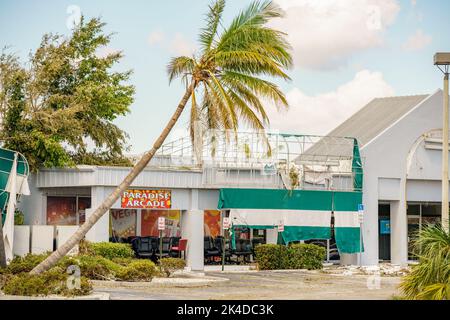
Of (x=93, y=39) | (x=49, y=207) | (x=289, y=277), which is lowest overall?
(x=289, y=277)

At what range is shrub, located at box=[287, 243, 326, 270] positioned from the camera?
1531 inches

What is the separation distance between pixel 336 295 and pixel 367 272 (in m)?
11.1

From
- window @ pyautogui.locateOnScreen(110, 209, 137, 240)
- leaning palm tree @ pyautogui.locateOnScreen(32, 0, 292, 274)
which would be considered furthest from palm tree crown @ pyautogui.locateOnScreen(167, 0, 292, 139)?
window @ pyautogui.locateOnScreen(110, 209, 137, 240)

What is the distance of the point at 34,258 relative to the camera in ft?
95.8

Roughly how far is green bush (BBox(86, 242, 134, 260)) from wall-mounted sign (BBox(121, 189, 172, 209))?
3.28m

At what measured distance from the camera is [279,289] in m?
28.5

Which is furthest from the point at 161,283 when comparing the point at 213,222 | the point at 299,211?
the point at 213,222

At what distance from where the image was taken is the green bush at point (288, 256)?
126 ft

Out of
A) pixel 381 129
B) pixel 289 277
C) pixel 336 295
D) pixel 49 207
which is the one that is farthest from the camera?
pixel 381 129

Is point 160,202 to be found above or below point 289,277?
above
